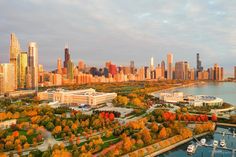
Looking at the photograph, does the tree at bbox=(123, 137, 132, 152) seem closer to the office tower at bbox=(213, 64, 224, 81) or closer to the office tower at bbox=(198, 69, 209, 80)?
the office tower at bbox=(213, 64, 224, 81)

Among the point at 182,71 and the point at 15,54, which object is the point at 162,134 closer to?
the point at 15,54

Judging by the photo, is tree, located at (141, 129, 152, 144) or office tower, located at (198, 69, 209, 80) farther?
office tower, located at (198, 69, 209, 80)

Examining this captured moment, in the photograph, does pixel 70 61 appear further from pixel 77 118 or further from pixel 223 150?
pixel 223 150

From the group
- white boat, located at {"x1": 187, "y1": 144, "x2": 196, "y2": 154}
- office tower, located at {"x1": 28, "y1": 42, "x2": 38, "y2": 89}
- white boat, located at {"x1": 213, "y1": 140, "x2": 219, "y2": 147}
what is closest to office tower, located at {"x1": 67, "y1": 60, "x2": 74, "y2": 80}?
office tower, located at {"x1": 28, "y1": 42, "x2": 38, "y2": 89}

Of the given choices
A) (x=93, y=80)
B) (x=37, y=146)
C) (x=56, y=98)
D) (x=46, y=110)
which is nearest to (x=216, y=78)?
(x=93, y=80)

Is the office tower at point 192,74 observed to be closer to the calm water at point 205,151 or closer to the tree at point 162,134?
the calm water at point 205,151

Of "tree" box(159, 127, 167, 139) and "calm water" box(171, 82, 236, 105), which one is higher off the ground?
"calm water" box(171, 82, 236, 105)

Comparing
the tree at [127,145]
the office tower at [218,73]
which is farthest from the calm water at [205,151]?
the office tower at [218,73]

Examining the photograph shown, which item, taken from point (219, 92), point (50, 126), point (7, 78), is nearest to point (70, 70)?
point (7, 78)
